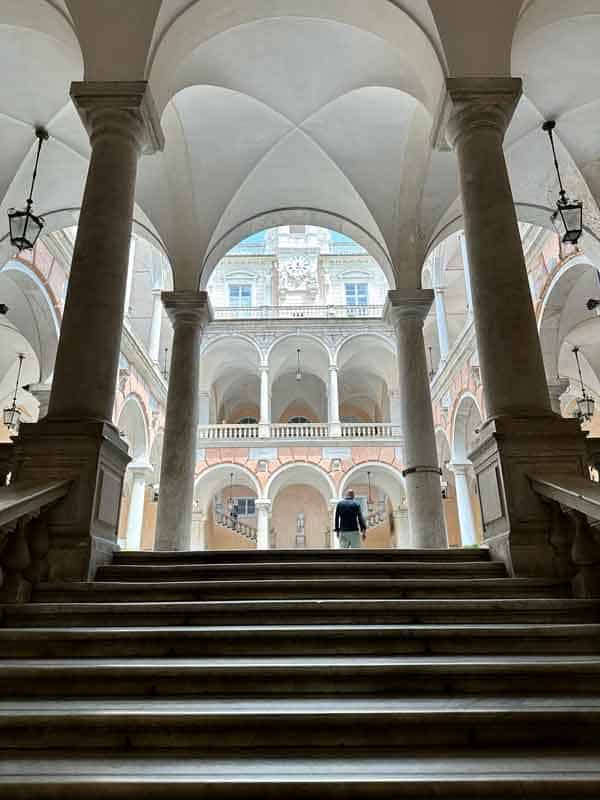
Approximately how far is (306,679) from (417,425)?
5828 millimetres

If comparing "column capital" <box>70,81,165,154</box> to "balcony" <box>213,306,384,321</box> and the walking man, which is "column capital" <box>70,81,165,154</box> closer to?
the walking man

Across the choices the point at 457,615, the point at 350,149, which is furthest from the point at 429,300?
the point at 457,615

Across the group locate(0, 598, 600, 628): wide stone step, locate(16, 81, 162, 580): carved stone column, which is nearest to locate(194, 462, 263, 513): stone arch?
locate(16, 81, 162, 580): carved stone column

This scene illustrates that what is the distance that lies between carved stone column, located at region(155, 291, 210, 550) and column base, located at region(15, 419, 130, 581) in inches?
124

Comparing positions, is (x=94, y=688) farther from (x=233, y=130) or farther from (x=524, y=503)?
(x=233, y=130)

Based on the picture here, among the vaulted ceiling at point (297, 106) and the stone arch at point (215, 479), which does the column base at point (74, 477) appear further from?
the stone arch at point (215, 479)

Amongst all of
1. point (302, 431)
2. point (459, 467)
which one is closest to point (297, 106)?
point (459, 467)

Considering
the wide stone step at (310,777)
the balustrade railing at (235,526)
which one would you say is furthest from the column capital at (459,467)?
the wide stone step at (310,777)

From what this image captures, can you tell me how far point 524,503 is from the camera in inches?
167

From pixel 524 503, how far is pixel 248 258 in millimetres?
24788

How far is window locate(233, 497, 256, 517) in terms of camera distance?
27.3 meters

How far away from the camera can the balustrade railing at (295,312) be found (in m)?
25.0

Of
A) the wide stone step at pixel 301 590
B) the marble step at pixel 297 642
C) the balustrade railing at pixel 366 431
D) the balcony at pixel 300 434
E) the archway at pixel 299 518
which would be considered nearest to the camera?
the marble step at pixel 297 642

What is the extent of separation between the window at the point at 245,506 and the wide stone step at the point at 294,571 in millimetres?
23316
